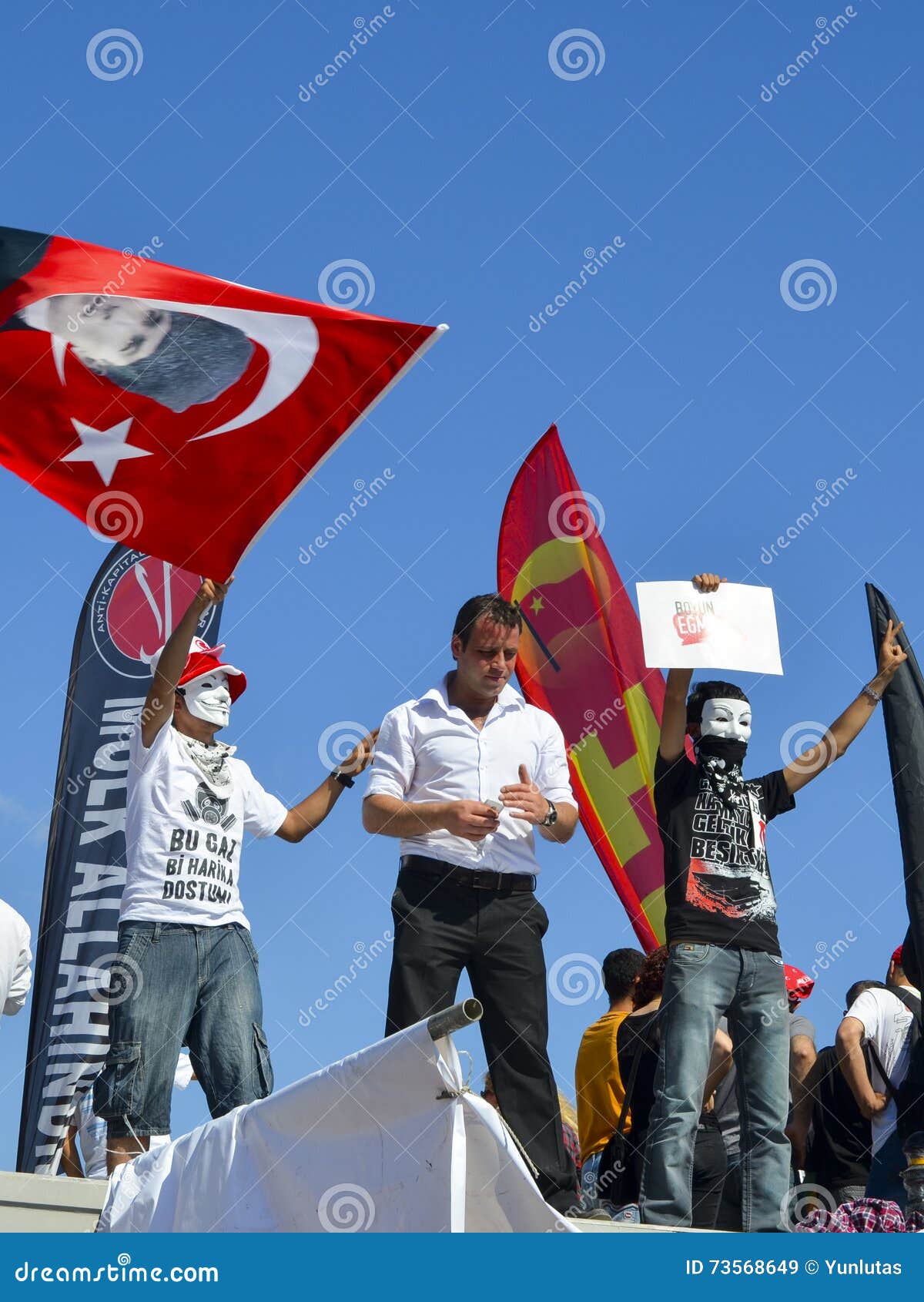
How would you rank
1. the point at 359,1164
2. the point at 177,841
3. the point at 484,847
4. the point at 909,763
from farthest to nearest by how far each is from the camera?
the point at 909,763 → the point at 177,841 → the point at 484,847 → the point at 359,1164

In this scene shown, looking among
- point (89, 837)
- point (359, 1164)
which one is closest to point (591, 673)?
point (89, 837)

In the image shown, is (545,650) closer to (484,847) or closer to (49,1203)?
(484,847)

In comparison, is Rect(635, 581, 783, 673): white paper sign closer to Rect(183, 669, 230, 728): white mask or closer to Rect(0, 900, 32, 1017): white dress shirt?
Rect(183, 669, 230, 728): white mask

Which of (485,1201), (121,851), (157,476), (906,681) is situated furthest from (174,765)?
(121,851)

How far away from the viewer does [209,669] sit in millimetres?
5621

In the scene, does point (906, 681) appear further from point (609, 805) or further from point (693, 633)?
point (609, 805)

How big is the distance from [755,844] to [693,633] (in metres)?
0.77

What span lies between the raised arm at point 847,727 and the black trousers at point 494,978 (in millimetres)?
1188

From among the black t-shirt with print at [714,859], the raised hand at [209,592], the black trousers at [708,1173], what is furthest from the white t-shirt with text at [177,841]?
the black trousers at [708,1173]

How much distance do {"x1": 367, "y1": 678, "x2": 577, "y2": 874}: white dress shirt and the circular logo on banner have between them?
397cm

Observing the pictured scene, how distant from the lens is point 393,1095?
3.52 meters

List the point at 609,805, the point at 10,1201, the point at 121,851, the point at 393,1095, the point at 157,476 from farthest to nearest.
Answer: the point at 609,805 → the point at 121,851 → the point at 157,476 → the point at 10,1201 → the point at 393,1095

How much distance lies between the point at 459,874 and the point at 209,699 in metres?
1.20

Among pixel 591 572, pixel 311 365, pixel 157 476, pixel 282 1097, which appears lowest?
pixel 282 1097
